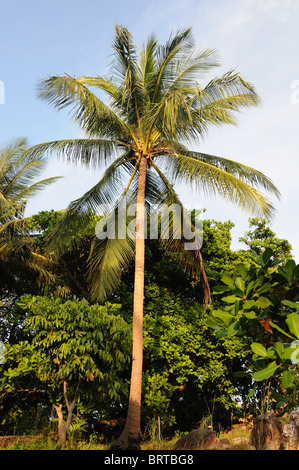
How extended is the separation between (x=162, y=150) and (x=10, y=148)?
6.03 m

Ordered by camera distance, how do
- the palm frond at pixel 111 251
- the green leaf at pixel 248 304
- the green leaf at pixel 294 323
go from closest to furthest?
the green leaf at pixel 294 323 < the green leaf at pixel 248 304 < the palm frond at pixel 111 251

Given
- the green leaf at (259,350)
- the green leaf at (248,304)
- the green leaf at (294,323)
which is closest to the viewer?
the green leaf at (294,323)

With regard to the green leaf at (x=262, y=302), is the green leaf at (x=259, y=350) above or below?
below

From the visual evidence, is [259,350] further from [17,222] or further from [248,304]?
[17,222]

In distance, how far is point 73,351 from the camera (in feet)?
26.3

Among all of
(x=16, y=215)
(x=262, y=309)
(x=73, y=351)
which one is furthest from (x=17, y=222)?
(x=262, y=309)

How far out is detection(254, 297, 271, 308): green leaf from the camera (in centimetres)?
260

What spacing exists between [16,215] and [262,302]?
38.7ft

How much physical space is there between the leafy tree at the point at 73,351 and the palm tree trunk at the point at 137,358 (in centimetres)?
29

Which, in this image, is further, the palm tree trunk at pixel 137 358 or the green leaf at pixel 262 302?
the palm tree trunk at pixel 137 358

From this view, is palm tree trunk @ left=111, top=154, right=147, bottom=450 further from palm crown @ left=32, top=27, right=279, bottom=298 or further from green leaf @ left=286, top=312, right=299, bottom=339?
green leaf @ left=286, top=312, right=299, bottom=339

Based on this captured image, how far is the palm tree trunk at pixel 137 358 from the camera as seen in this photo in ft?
26.9

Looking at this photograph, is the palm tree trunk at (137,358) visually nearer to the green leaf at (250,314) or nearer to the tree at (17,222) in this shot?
the tree at (17,222)

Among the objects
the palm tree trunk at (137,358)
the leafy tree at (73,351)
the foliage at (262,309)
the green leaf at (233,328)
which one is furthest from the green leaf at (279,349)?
the palm tree trunk at (137,358)
